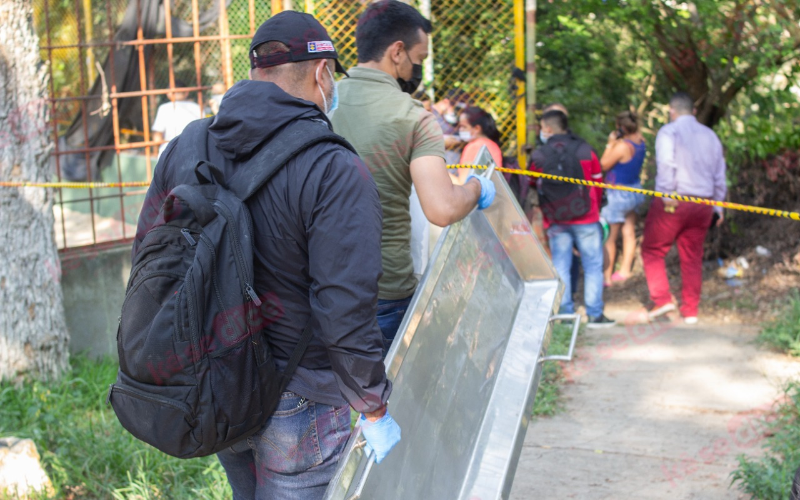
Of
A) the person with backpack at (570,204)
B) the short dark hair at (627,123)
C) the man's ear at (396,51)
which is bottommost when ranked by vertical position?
the person with backpack at (570,204)

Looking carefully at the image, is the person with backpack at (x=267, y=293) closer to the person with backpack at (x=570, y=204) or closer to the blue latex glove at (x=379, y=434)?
the blue latex glove at (x=379, y=434)

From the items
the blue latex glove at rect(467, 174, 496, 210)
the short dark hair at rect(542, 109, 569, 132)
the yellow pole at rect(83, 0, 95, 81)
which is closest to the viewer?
the blue latex glove at rect(467, 174, 496, 210)

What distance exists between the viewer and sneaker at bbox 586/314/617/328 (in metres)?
6.59

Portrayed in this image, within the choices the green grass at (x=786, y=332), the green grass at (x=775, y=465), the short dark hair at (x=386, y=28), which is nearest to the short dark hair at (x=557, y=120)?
the green grass at (x=786, y=332)

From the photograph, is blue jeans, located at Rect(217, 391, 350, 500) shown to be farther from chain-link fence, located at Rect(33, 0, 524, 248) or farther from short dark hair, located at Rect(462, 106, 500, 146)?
chain-link fence, located at Rect(33, 0, 524, 248)

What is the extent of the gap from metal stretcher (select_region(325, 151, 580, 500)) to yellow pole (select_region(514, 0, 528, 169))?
12.7ft

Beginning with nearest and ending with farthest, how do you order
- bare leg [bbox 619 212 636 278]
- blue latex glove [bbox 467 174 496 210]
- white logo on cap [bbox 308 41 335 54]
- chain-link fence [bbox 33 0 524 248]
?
white logo on cap [bbox 308 41 335 54]
blue latex glove [bbox 467 174 496 210]
chain-link fence [bbox 33 0 524 248]
bare leg [bbox 619 212 636 278]

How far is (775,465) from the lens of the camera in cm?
347

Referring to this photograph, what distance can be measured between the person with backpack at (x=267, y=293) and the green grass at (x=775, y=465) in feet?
6.75

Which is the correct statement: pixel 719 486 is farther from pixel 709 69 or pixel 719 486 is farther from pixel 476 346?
pixel 709 69

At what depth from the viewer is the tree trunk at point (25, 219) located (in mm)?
4859

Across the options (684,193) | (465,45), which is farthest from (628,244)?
(465,45)

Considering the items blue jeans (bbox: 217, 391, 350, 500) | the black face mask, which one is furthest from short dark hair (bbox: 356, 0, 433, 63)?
blue jeans (bbox: 217, 391, 350, 500)

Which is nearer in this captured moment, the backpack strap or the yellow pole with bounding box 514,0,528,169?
the backpack strap
